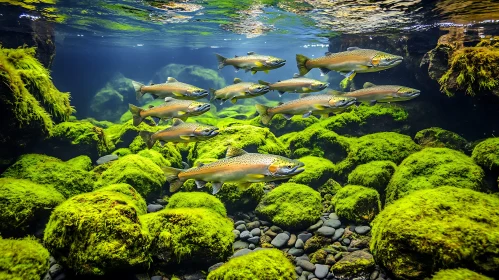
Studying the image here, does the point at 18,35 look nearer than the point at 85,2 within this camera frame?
Yes

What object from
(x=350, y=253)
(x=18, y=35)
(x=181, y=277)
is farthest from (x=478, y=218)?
(x=18, y=35)

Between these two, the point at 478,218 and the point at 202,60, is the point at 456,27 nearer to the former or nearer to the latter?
the point at 478,218

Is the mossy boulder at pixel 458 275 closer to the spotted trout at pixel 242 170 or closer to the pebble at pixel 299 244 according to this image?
the spotted trout at pixel 242 170

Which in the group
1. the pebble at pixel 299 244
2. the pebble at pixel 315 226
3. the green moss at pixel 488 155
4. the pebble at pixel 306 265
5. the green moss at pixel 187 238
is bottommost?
the pebble at pixel 315 226

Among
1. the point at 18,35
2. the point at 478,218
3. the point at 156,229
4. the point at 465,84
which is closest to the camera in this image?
the point at 478,218

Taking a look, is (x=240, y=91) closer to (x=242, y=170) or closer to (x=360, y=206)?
(x=242, y=170)

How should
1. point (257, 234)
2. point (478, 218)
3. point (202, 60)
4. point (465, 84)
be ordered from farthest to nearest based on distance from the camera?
→ 1. point (202, 60)
2. point (465, 84)
3. point (257, 234)
4. point (478, 218)

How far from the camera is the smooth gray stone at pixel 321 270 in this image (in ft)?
15.9

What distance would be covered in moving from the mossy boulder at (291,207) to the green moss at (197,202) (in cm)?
103

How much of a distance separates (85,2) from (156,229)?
1989 centimetres

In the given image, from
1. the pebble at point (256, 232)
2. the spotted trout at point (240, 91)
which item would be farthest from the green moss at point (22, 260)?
the spotted trout at point (240, 91)

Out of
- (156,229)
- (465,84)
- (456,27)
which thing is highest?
(456,27)

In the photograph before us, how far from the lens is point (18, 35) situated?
15.1 metres

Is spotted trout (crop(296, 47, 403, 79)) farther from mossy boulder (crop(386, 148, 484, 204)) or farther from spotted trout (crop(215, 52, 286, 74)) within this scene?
mossy boulder (crop(386, 148, 484, 204))
